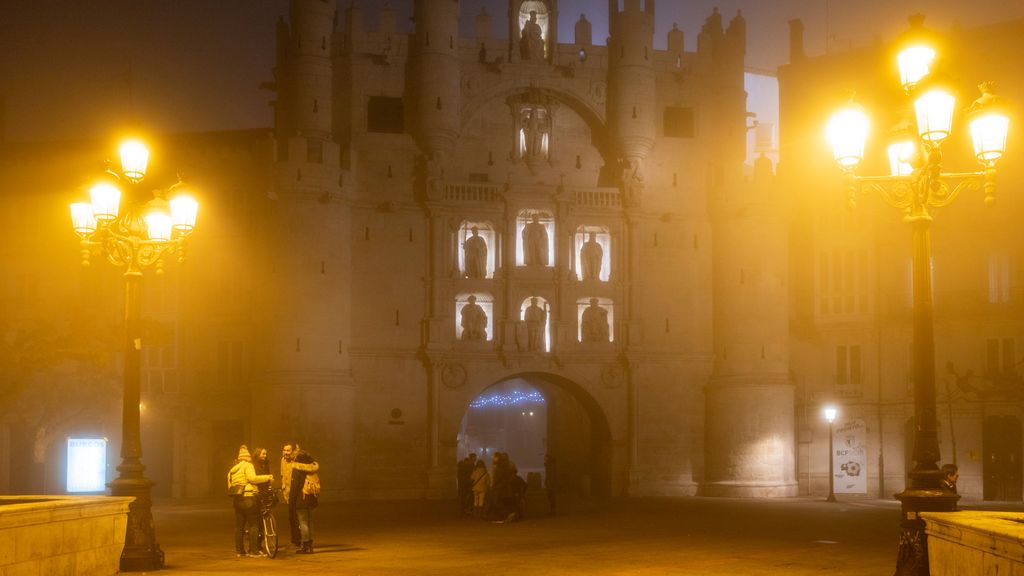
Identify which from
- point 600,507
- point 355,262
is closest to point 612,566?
point 600,507

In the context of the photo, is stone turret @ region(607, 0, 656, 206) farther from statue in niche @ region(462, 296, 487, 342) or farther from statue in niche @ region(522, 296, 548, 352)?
statue in niche @ region(462, 296, 487, 342)

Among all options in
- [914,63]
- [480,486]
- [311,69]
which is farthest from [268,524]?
[311,69]

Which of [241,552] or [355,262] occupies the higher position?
[355,262]

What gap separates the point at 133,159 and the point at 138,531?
5.56m

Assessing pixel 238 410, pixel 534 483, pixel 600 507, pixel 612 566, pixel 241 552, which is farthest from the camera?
pixel 534 483

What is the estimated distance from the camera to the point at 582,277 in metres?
43.4

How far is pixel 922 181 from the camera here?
14758mm

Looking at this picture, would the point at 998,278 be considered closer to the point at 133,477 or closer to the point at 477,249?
the point at 477,249

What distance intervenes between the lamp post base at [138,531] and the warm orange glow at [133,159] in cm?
460

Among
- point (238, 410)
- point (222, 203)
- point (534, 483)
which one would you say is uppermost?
point (222, 203)

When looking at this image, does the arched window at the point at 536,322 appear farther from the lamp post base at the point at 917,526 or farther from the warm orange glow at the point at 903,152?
the lamp post base at the point at 917,526

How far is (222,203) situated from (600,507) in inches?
682

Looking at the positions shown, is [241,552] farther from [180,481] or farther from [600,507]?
[180,481]

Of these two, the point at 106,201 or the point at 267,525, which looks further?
the point at 267,525
